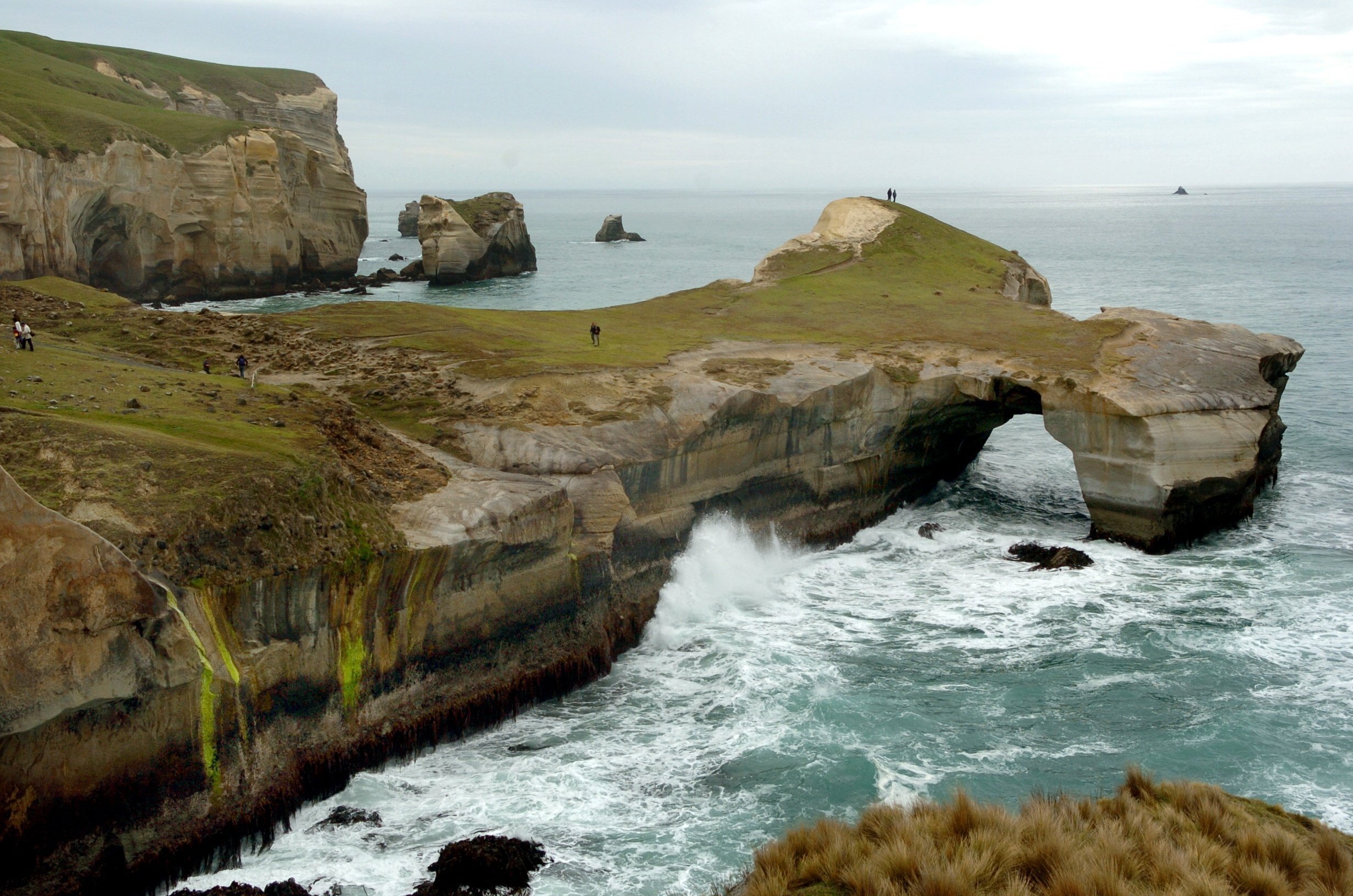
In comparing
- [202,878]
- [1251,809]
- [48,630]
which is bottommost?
[202,878]

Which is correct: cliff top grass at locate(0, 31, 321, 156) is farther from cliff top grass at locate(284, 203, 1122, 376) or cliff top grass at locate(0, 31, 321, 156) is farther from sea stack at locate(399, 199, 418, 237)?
sea stack at locate(399, 199, 418, 237)

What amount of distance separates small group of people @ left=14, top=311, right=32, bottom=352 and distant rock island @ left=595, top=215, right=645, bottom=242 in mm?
119374

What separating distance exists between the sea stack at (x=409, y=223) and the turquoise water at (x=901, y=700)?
118 meters

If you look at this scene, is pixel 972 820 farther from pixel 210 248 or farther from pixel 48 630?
pixel 210 248

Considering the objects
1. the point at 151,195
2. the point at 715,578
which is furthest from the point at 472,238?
the point at 715,578

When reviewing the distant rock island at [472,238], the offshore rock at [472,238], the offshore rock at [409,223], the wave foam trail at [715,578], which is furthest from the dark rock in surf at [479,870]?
the offshore rock at [409,223]

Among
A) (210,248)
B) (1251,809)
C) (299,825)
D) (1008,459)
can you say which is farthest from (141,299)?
(1251,809)

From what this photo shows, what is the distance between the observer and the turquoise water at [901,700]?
17.2 metres

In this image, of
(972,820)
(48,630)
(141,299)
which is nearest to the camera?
(972,820)

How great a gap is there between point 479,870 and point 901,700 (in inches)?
370

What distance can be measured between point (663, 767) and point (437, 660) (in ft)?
15.6

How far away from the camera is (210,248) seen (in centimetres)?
6556

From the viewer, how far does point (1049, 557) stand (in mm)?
28906

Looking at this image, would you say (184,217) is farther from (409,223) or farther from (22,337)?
(409,223)
